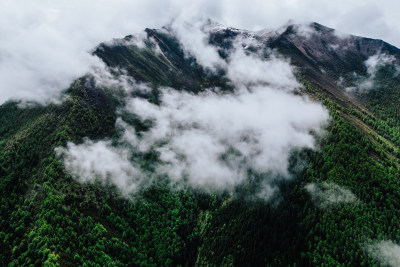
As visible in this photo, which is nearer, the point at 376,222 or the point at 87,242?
the point at 87,242

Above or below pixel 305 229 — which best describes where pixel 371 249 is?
above

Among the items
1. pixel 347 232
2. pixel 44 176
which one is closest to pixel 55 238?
pixel 44 176

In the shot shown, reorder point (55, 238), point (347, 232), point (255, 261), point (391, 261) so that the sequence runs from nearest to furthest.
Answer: point (55, 238) → point (391, 261) → point (347, 232) → point (255, 261)

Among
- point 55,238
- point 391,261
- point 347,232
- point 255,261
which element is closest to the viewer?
point 55,238

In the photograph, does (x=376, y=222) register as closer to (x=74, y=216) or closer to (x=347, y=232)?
(x=347, y=232)

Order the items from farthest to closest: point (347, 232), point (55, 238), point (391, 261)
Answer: point (347, 232), point (391, 261), point (55, 238)

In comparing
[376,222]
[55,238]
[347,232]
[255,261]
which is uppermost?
[376,222]

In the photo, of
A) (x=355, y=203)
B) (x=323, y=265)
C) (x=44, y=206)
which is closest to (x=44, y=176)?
(x=44, y=206)

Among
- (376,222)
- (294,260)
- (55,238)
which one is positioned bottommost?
(55,238)

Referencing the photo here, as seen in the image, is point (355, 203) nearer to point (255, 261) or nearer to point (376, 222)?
point (376, 222)

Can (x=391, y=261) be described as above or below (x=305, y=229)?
above
